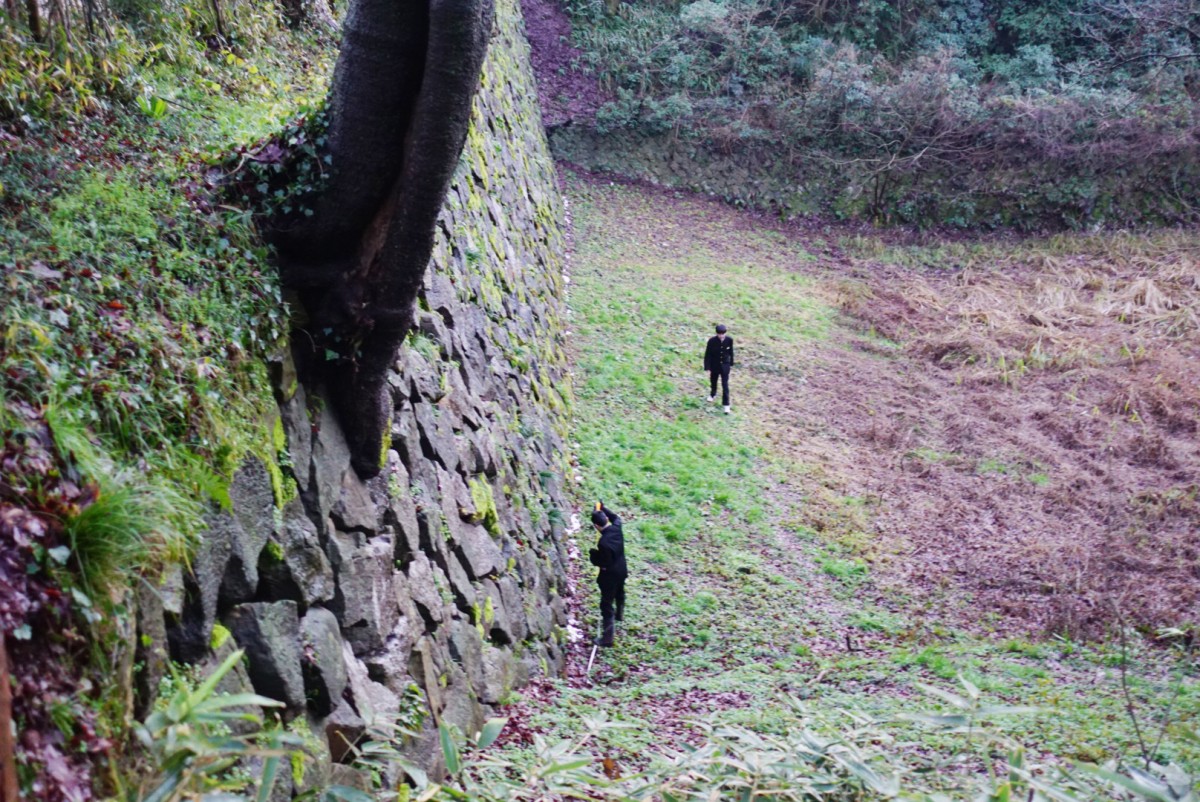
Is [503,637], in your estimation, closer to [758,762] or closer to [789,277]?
[758,762]

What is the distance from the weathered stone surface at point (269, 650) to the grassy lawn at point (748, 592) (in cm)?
183

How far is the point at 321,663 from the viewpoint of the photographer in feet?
13.3

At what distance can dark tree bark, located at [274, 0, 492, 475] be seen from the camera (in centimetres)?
467

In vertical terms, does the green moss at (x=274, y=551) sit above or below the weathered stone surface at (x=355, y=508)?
above

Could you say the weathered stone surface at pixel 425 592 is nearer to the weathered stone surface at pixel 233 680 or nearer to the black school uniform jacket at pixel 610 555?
the weathered stone surface at pixel 233 680

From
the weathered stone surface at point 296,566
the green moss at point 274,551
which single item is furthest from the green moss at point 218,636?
the green moss at point 274,551

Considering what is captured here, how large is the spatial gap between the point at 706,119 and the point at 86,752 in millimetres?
24512

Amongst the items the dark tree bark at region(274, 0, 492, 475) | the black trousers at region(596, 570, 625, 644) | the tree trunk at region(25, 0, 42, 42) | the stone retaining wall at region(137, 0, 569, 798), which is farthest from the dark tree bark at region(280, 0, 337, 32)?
the black trousers at region(596, 570, 625, 644)

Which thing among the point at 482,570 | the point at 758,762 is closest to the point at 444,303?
the point at 482,570

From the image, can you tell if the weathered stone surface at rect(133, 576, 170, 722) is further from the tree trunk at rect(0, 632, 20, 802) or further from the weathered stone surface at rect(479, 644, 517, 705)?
the weathered stone surface at rect(479, 644, 517, 705)

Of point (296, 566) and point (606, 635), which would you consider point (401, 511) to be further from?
point (606, 635)

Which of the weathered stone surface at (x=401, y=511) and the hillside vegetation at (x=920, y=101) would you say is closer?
the weathered stone surface at (x=401, y=511)

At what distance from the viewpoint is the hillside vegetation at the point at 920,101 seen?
2248 cm

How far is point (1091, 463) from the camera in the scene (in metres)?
12.1
